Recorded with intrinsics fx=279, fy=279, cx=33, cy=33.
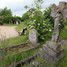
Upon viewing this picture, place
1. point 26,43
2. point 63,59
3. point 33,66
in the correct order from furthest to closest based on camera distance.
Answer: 1. point 26,43
2. point 63,59
3. point 33,66

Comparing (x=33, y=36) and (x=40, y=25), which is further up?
(x=40, y=25)

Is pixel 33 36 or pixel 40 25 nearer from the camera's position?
pixel 33 36

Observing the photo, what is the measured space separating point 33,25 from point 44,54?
4.85 metres

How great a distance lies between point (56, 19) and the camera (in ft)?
29.9

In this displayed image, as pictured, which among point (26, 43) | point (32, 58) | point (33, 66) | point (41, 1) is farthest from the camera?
point (41, 1)

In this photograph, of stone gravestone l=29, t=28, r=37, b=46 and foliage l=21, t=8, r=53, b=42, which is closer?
stone gravestone l=29, t=28, r=37, b=46

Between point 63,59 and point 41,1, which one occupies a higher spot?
point 41,1

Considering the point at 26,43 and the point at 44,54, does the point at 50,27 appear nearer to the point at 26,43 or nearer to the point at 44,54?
the point at 26,43

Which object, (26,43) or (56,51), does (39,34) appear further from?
(56,51)

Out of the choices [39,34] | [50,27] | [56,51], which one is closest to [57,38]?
[56,51]

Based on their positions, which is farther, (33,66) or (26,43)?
(26,43)

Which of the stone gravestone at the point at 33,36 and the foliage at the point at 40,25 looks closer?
the stone gravestone at the point at 33,36

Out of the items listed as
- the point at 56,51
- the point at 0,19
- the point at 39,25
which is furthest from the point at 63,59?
the point at 0,19

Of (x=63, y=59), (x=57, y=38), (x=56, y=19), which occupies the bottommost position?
(x=63, y=59)
